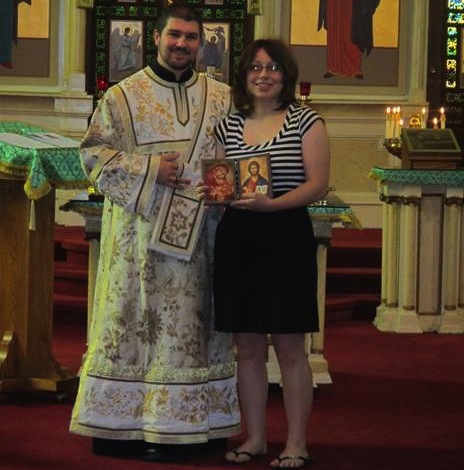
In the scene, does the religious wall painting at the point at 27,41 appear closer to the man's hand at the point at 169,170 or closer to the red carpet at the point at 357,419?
the red carpet at the point at 357,419

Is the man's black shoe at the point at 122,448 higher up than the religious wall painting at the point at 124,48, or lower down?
lower down

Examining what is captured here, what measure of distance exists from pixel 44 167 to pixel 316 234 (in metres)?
1.74

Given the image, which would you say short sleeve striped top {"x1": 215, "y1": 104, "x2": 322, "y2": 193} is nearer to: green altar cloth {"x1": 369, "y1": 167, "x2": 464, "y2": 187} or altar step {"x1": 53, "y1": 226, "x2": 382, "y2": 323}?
green altar cloth {"x1": 369, "y1": 167, "x2": 464, "y2": 187}

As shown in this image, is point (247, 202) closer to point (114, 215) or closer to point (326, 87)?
point (114, 215)

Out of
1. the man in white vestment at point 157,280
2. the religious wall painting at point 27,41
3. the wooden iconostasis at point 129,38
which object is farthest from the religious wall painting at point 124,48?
the man in white vestment at point 157,280

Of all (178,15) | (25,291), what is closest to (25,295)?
(25,291)

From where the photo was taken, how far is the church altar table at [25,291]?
700 centimetres

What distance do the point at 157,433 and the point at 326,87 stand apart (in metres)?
8.61

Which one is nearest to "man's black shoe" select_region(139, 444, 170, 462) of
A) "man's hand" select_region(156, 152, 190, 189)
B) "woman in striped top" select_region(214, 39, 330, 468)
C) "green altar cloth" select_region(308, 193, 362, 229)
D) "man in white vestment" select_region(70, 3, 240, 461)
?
"man in white vestment" select_region(70, 3, 240, 461)

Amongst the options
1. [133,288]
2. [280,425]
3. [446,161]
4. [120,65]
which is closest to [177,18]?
[133,288]

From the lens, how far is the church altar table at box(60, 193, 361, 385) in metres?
7.11

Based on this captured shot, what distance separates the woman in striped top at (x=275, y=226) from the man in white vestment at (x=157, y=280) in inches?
7.1

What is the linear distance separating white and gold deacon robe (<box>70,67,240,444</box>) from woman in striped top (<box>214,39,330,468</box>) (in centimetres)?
18

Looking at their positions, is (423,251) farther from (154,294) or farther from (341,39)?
(341,39)
